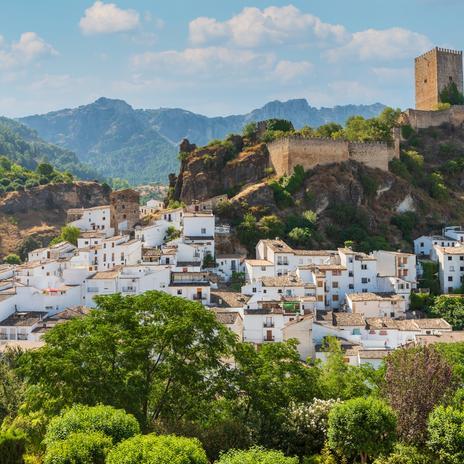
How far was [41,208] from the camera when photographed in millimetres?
80125

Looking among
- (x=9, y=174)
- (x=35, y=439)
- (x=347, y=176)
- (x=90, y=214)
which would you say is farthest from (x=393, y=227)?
(x=9, y=174)

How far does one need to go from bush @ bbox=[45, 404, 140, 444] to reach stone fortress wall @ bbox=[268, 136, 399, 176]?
142 feet

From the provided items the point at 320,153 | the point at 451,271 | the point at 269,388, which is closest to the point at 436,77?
the point at 320,153

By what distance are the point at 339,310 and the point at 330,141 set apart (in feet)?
71.5

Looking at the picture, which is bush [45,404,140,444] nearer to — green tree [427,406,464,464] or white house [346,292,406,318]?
green tree [427,406,464,464]

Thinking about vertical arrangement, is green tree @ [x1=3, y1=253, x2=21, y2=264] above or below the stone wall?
below

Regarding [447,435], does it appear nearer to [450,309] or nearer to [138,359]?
[138,359]

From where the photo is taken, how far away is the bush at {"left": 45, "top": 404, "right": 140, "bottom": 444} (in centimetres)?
1725

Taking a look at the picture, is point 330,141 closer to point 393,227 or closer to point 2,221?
point 393,227

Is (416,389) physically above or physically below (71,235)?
below

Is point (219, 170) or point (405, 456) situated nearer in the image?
point (405, 456)

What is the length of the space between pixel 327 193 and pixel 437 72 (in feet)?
104

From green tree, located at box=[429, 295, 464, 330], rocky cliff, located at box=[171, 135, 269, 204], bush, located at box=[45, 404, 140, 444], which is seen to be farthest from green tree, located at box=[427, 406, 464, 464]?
rocky cliff, located at box=[171, 135, 269, 204]

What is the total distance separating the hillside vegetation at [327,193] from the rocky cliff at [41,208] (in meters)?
19.6
